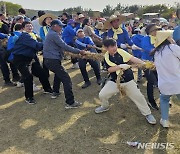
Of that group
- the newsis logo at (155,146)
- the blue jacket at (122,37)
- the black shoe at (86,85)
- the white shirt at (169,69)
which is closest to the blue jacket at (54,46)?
the blue jacket at (122,37)

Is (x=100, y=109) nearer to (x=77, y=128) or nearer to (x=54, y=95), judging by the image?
(x=77, y=128)

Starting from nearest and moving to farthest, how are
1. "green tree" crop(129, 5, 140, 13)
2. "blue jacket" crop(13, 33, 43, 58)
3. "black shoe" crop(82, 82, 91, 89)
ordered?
"blue jacket" crop(13, 33, 43, 58) < "black shoe" crop(82, 82, 91, 89) < "green tree" crop(129, 5, 140, 13)

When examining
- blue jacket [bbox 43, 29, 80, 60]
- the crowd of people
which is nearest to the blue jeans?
the crowd of people

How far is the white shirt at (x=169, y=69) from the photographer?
4.44 m

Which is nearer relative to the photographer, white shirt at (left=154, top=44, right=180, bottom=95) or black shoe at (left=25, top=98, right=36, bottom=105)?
white shirt at (left=154, top=44, right=180, bottom=95)

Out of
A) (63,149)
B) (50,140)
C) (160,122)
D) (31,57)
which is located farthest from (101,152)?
(31,57)

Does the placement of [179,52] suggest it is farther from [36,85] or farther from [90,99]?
[36,85]

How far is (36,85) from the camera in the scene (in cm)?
777

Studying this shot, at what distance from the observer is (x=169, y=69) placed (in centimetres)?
452

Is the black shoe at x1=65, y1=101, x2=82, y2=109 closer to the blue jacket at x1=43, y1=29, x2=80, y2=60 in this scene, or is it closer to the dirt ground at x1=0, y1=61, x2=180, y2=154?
the dirt ground at x1=0, y1=61, x2=180, y2=154

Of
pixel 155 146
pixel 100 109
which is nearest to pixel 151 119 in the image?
pixel 155 146

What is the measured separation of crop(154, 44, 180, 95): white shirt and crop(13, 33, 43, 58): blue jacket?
2743 millimetres

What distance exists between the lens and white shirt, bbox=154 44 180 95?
14.6 feet

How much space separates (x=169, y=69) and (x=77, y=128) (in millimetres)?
2001
